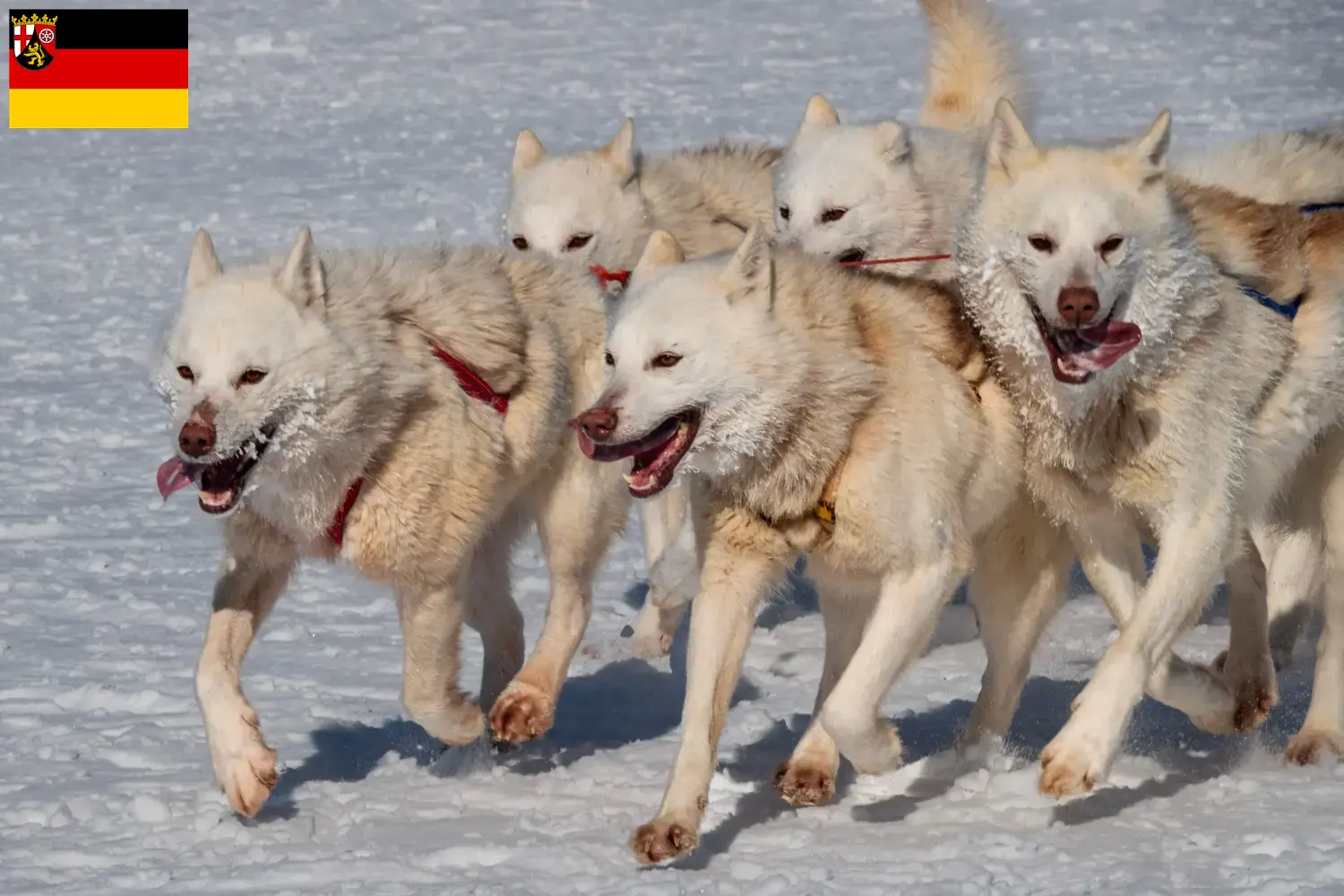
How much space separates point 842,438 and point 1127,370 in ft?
2.26

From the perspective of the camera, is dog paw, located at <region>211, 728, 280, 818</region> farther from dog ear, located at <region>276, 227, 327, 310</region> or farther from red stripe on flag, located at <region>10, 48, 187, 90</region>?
red stripe on flag, located at <region>10, 48, 187, 90</region>

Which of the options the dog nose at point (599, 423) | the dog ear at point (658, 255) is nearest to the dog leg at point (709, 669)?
the dog nose at point (599, 423)

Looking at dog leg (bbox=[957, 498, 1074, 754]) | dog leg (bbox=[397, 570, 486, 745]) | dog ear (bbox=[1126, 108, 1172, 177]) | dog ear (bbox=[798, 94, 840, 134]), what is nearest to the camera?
dog ear (bbox=[1126, 108, 1172, 177])

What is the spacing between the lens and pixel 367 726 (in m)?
5.89

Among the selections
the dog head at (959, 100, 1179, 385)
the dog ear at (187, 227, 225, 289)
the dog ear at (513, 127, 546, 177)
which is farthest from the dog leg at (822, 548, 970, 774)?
the dog ear at (513, 127, 546, 177)

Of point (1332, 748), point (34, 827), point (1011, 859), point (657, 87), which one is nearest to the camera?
point (1011, 859)

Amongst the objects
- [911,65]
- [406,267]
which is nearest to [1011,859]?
[406,267]

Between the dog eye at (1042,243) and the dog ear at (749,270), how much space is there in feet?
2.08

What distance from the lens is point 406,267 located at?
5.40m

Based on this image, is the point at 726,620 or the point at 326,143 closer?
the point at 726,620

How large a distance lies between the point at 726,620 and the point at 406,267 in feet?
4.67

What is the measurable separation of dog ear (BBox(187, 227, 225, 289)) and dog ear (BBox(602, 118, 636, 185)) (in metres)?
2.85

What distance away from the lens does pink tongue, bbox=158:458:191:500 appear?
4691 mm

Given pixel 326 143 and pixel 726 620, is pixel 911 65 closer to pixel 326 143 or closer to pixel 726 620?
pixel 326 143
